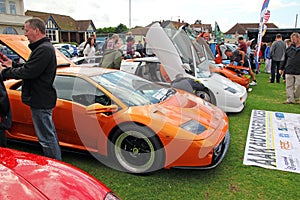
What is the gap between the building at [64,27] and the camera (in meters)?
48.0

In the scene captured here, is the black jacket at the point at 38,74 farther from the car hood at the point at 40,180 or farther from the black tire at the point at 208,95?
the black tire at the point at 208,95

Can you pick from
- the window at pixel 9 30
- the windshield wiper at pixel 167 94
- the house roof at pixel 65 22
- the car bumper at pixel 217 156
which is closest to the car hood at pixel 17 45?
the windshield wiper at pixel 167 94

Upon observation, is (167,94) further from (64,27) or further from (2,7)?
(64,27)

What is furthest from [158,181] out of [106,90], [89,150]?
[106,90]

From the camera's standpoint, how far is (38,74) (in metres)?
2.79

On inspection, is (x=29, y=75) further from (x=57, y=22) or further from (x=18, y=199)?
(x=57, y=22)

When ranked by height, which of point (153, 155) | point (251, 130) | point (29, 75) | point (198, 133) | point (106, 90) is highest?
point (29, 75)

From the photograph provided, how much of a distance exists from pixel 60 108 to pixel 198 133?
1779 mm

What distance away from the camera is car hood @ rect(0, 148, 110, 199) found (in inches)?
57.3

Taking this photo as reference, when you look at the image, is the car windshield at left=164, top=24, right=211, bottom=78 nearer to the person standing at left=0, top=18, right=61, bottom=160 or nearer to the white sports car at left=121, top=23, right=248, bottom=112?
the white sports car at left=121, top=23, right=248, bottom=112

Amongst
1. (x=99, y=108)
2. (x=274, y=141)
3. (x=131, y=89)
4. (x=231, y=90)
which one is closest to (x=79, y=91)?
(x=99, y=108)

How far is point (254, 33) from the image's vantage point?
73.8 ft

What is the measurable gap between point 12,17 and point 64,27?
59.7 ft

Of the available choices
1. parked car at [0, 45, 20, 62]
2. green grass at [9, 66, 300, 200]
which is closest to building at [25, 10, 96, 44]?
parked car at [0, 45, 20, 62]
